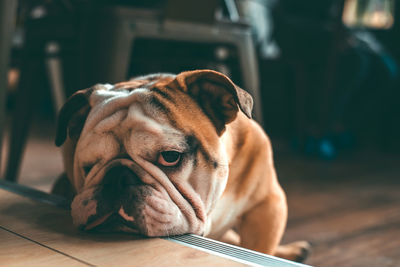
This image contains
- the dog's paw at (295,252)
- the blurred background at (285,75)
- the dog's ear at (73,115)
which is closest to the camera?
the dog's ear at (73,115)

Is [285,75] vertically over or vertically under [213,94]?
over

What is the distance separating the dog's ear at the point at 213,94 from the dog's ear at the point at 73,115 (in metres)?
0.21

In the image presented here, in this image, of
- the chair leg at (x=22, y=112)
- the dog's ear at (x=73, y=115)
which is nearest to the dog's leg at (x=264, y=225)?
the dog's ear at (x=73, y=115)

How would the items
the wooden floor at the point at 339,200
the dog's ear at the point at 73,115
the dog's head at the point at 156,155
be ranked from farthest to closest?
the wooden floor at the point at 339,200 → the dog's ear at the point at 73,115 → the dog's head at the point at 156,155

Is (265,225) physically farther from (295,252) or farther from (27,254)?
(27,254)

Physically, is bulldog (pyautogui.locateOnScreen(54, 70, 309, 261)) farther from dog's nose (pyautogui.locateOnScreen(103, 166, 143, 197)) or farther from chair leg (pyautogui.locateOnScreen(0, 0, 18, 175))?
chair leg (pyautogui.locateOnScreen(0, 0, 18, 175))

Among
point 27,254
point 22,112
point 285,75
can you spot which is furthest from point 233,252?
point 285,75

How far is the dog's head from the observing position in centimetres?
87

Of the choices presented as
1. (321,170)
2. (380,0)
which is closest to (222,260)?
(321,170)

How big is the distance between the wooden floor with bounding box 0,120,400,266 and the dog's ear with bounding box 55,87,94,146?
2.41 ft

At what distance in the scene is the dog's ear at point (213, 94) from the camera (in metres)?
0.96

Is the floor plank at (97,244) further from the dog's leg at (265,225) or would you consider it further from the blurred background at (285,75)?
the blurred background at (285,75)

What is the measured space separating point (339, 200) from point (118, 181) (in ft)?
4.64

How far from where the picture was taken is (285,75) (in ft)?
13.0
